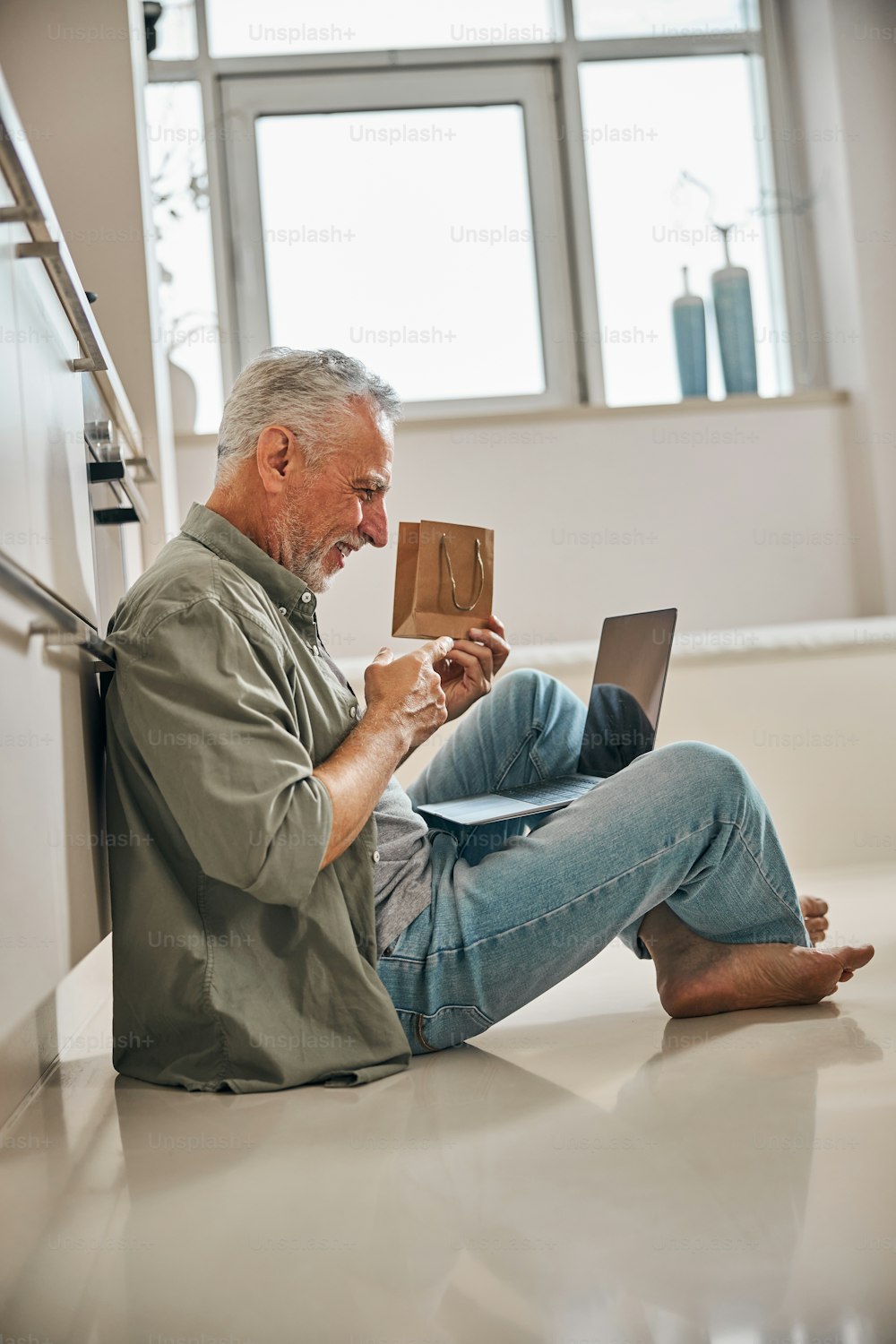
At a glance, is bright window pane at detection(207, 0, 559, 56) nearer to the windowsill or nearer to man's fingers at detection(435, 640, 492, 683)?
the windowsill

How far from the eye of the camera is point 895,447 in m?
3.39

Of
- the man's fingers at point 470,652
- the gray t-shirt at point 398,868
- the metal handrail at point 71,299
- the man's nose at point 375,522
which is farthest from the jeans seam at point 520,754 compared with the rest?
the metal handrail at point 71,299

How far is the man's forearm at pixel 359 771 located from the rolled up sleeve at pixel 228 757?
0.10 ft

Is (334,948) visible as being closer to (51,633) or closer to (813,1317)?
(51,633)

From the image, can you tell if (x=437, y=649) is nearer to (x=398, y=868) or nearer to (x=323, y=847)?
(x=398, y=868)

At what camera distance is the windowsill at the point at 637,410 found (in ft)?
11.1

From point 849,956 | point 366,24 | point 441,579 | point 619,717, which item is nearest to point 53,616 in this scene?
point 441,579

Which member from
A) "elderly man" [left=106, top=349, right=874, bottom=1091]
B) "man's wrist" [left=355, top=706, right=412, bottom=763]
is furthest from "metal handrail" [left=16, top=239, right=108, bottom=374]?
"man's wrist" [left=355, top=706, right=412, bottom=763]

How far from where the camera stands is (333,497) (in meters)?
1.40

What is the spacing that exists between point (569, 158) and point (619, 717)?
7.99 feet

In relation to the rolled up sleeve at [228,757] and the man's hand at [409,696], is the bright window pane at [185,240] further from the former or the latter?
the rolled up sleeve at [228,757]

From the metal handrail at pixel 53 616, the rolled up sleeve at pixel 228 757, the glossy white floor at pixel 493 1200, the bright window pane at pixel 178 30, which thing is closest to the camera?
the glossy white floor at pixel 493 1200

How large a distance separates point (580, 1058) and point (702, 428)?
2.43m

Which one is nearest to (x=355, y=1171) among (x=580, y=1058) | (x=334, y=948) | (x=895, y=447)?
(x=334, y=948)
